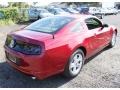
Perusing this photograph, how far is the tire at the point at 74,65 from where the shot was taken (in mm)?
4679

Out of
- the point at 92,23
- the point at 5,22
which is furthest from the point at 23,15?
the point at 92,23

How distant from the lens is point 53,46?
427 centimetres

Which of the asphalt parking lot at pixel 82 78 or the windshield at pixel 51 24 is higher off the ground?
the windshield at pixel 51 24

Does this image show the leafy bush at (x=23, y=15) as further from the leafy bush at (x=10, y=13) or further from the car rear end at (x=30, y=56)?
the car rear end at (x=30, y=56)

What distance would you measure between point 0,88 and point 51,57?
125cm

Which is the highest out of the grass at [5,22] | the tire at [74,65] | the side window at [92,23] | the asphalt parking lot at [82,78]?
the side window at [92,23]

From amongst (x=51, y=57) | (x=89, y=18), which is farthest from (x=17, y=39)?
(x=89, y=18)

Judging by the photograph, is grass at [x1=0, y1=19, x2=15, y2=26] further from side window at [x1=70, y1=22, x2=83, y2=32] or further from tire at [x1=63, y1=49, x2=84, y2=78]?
tire at [x1=63, y1=49, x2=84, y2=78]

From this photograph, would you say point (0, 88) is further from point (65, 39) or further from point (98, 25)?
point (98, 25)

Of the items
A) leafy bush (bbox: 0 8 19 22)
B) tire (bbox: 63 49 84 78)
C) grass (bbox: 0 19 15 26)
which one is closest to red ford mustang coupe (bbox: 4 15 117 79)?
tire (bbox: 63 49 84 78)

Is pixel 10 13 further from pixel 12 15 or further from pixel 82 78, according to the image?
pixel 82 78

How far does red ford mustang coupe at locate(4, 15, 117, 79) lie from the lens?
4172 mm

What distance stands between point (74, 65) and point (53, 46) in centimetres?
90

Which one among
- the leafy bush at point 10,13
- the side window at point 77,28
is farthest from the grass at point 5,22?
the side window at point 77,28
